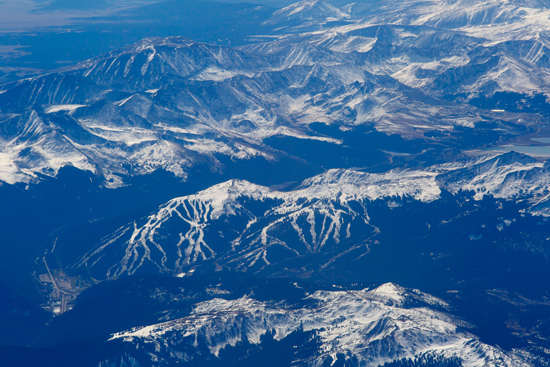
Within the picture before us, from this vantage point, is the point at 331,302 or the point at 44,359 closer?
the point at 44,359

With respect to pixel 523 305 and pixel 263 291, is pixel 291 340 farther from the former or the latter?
pixel 523 305

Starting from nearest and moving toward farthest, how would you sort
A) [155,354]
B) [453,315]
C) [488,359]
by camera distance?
1. [488,359]
2. [155,354]
3. [453,315]

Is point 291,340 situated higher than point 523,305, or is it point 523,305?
point 291,340

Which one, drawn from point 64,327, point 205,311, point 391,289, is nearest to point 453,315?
point 391,289

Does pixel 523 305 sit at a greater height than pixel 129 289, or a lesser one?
lesser

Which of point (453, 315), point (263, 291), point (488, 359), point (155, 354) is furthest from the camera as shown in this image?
point (263, 291)

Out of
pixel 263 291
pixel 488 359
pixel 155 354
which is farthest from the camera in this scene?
pixel 263 291

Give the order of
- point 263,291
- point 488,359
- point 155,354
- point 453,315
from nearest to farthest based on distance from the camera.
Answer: point 488,359 < point 155,354 < point 453,315 < point 263,291

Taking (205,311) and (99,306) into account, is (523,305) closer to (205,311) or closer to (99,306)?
(205,311)

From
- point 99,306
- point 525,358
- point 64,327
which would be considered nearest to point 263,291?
point 99,306
